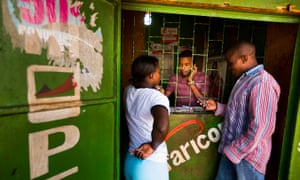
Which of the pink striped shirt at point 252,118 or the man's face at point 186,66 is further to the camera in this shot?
the man's face at point 186,66

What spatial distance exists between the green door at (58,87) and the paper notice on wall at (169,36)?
1.74 m

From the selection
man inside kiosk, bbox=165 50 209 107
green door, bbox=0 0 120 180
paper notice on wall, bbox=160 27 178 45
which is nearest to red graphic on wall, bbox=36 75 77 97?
green door, bbox=0 0 120 180

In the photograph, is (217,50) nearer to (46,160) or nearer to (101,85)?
(101,85)

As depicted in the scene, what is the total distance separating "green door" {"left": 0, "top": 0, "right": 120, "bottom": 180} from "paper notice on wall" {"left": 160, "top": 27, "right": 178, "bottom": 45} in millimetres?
1738

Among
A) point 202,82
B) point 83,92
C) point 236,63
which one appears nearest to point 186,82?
point 202,82

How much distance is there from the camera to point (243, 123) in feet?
5.35

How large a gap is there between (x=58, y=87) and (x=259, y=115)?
1357 mm

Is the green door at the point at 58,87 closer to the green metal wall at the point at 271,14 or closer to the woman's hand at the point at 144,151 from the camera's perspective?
the woman's hand at the point at 144,151

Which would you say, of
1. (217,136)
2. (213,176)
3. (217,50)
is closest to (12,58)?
(217,136)

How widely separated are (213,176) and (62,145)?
5.30 ft

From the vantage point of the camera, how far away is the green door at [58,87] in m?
0.83

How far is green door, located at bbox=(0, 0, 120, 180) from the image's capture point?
0.83 m

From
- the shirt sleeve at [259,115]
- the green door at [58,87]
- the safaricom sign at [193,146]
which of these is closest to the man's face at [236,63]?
the shirt sleeve at [259,115]

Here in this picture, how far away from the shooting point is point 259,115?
1.48 metres
